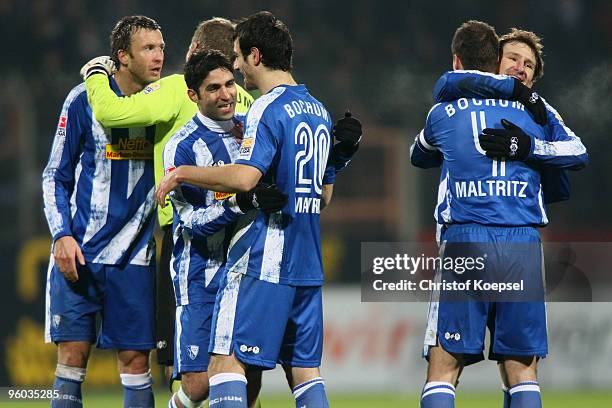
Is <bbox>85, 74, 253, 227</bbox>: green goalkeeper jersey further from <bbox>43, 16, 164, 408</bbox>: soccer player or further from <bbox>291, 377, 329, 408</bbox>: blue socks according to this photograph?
<bbox>291, 377, 329, 408</bbox>: blue socks

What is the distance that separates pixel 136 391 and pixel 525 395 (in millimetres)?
1929

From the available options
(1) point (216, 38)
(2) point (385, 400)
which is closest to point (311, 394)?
(1) point (216, 38)

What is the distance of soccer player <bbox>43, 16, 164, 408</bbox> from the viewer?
5.57 metres

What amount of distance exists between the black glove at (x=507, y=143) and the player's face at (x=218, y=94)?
3.77 feet

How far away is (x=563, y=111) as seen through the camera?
10633 mm

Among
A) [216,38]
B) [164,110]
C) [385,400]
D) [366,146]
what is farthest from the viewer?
[366,146]

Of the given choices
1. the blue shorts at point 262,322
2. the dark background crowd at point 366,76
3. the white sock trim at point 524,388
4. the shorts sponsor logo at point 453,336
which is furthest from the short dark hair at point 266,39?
the dark background crowd at point 366,76

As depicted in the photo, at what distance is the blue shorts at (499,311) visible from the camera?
4.98m

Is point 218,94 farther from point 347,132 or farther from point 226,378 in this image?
point 226,378

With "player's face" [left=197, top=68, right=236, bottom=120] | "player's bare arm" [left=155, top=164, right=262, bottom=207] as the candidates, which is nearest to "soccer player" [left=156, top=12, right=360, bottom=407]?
"player's bare arm" [left=155, top=164, right=262, bottom=207]

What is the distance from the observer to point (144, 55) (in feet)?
18.2

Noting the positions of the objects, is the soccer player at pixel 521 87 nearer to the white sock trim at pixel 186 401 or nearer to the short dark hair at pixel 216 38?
the short dark hair at pixel 216 38

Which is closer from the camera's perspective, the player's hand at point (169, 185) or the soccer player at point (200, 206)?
the player's hand at point (169, 185)

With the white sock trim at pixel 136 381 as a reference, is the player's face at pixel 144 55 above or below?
above
